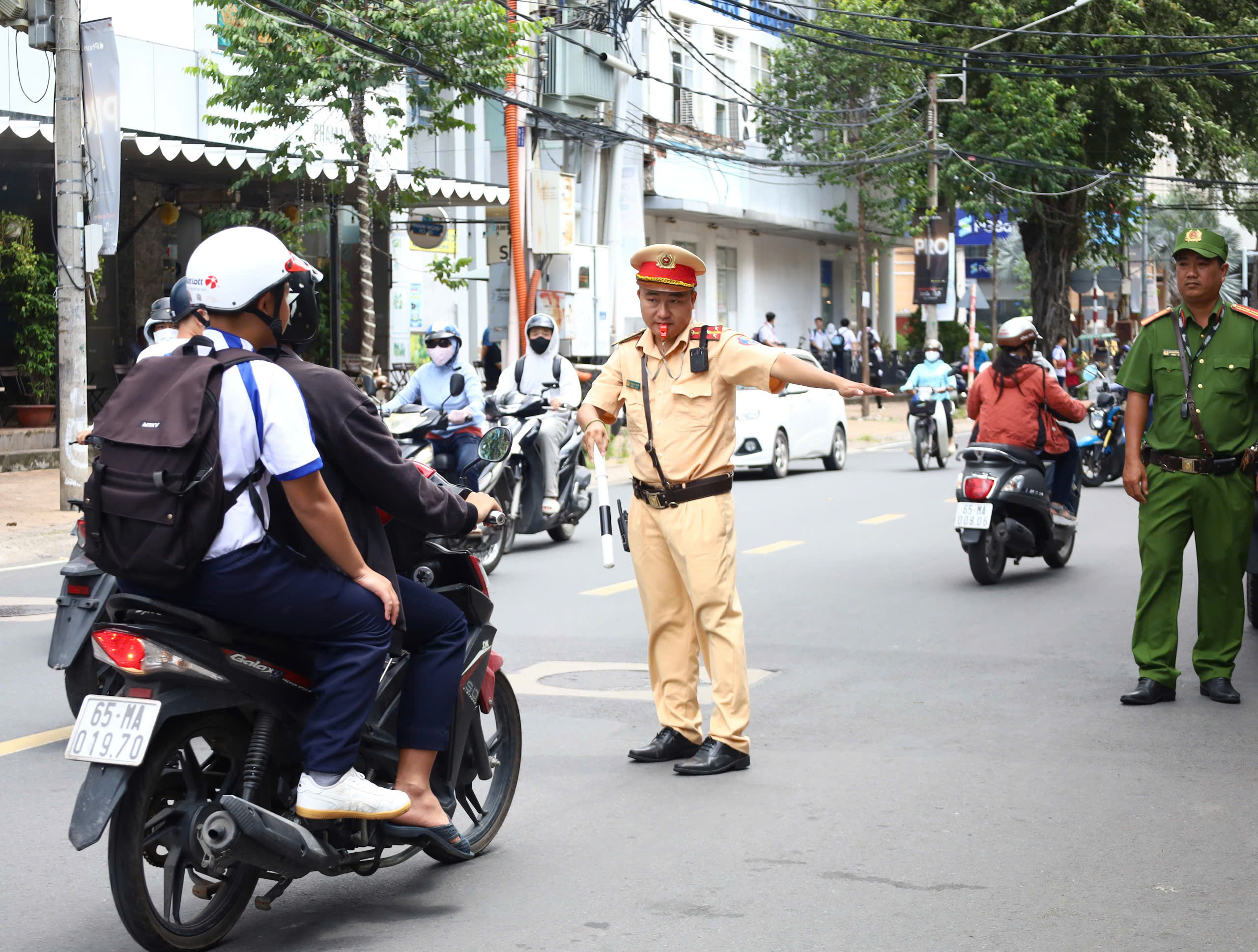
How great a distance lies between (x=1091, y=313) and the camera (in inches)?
2867

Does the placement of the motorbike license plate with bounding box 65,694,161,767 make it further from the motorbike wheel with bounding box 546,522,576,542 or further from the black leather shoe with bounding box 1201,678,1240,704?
the motorbike wheel with bounding box 546,522,576,542

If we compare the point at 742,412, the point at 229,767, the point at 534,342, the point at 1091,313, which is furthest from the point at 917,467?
the point at 1091,313

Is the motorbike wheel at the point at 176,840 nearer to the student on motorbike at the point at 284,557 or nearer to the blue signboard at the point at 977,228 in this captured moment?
the student on motorbike at the point at 284,557

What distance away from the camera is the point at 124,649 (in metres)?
3.93

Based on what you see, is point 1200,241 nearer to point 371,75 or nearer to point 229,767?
point 229,767

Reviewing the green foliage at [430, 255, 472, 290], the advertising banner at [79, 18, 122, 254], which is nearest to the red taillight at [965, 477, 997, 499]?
the advertising banner at [79, 18, 122, 254]

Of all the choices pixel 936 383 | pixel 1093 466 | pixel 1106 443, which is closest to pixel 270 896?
pixel 1106 443

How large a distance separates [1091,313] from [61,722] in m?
69.9

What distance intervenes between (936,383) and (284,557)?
18.7 metres

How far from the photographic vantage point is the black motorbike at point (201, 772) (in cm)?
391

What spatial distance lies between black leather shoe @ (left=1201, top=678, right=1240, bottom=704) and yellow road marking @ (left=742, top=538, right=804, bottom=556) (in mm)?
5795

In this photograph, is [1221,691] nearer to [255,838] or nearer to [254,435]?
[255,838]

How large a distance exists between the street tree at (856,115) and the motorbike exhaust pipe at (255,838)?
32731 millimetres

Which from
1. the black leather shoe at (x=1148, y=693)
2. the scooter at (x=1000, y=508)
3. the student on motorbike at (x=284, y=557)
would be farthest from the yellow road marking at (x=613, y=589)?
the student on motorbike at (x=284, y=557)
